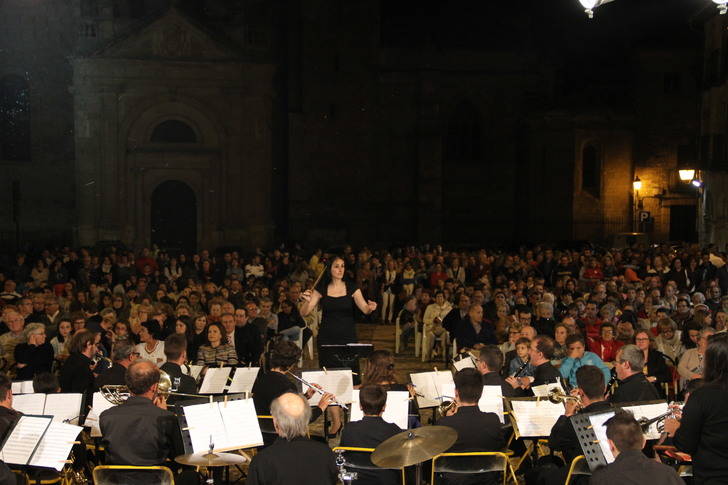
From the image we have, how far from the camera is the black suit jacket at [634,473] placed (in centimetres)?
554

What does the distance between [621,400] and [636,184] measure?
31.5 metres

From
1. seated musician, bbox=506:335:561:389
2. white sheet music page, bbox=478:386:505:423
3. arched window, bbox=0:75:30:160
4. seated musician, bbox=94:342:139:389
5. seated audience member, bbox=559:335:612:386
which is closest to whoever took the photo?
white sheet music page, bbox=478:386:505:423

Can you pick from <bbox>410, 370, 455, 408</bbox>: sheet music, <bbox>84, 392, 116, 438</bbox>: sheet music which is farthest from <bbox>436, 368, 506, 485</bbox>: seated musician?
<bbox>84, 392, 116, 438</bbox>: sheet music

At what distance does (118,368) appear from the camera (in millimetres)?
9992

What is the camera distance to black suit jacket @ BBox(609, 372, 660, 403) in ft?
28.3

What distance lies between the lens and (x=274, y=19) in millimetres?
37000

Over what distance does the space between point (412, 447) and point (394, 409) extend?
1.95 metres

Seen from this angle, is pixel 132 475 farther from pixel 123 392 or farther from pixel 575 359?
pixel 575 359

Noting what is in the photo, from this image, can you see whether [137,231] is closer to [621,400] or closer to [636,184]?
[636,184]

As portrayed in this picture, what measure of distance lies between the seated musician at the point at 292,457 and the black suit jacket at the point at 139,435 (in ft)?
5.02

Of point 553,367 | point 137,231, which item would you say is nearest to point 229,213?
point 137,231

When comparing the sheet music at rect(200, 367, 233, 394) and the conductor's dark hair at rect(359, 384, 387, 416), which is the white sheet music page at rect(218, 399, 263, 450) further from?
the sheet music at rect(200, 367, 233, 394)

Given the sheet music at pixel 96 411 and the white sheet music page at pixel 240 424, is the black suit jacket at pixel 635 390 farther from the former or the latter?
the sheet music at pixel 96 411

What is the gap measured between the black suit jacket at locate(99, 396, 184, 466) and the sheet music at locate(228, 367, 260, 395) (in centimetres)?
274
